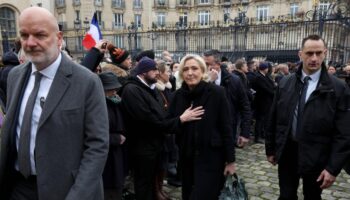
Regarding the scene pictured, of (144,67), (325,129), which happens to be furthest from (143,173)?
(325,129)

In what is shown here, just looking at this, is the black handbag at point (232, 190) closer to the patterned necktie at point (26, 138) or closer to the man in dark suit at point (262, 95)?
the patterned necktie at point (26, 138)

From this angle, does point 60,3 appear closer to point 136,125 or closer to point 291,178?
point 136,125

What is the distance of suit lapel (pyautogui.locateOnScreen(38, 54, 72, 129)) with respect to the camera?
6.89 feet

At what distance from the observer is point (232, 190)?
3.49 metres

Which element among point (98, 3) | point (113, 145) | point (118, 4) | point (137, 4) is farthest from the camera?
point (137, 4)

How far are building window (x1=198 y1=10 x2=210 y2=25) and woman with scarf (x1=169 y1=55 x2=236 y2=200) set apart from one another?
46462 millimetres

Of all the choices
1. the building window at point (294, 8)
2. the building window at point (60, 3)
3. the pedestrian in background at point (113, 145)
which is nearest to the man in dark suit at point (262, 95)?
the pedestrian in background at point (113, 145)

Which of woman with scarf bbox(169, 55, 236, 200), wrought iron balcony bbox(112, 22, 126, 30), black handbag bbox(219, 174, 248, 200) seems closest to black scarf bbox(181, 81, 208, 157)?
woman with scarf bbox(169, 55, 236, 200)

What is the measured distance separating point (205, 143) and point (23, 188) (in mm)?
1938

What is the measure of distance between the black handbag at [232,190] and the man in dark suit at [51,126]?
1659mm

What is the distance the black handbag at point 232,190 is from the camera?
3.46 metres

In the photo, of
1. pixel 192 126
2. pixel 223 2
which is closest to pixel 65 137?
pixel 192 126

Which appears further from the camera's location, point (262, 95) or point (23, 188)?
point (262, 95)

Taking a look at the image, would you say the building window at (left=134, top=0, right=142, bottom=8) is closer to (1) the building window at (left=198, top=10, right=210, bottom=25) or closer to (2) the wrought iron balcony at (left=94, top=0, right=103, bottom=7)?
(2) the wrought iron balcony at (left=94, top=0, right=103, bottom=7)
